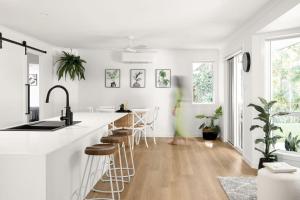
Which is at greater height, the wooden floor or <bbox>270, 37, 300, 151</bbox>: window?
<bbox>270, 37, 300, 151</bbox>: window

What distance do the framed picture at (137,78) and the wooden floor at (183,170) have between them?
183cm

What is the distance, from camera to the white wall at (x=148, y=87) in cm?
789

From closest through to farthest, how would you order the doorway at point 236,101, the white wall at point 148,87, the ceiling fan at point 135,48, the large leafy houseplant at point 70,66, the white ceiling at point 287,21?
the white ceiling at point 287,21 < the doorway at point 236,101 < the ceiling fan at point 135,48 < the large leafy houseplant at point 70,66 < the white wall at point 148,87

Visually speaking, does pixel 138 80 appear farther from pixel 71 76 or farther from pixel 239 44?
pixel 239 44

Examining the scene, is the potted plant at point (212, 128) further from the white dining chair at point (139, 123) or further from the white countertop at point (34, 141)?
the white countertop at point (34, 141)

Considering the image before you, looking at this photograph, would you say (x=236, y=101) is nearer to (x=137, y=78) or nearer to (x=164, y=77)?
(x=164, y=77)

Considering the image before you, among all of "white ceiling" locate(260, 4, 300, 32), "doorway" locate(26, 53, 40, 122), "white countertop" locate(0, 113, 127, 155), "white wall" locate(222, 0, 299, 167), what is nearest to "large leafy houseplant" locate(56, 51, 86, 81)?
"doorway" locate(26, 53, 40, 122)

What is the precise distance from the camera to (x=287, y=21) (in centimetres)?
387

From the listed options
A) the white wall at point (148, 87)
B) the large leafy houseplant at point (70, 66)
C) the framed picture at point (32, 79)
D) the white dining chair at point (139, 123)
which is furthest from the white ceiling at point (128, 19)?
the white dining chair at point (139, 123)

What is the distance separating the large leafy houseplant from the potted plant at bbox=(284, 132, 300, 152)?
5.03 m

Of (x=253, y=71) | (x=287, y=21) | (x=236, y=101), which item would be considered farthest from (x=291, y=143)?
(x=236, y=101)

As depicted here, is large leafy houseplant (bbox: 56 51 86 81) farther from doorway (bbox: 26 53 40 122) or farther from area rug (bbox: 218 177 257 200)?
area rug (bbox: 218 177 257 200)

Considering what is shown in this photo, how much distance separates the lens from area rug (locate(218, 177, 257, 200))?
11.3ft

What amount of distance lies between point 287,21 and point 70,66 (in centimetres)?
507
